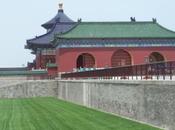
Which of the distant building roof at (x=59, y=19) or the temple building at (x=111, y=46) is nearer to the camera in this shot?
the temple building at (x=111, y=46)

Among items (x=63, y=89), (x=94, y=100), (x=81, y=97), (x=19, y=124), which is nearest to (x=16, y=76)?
(x=63, y=89)

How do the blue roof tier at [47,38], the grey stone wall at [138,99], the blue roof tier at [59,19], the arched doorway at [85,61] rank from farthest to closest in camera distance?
the blue roof tier at [59,19]
the blue roof tier at [47,38]
the arched doorway at [85,61]
the grey stone wall at [138,99]

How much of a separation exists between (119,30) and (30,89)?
11.2 m

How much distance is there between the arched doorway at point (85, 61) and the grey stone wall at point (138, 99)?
21.8m

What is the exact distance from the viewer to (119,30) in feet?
181

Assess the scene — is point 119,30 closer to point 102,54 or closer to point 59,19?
point 102,54

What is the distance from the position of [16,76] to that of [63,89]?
14405mm

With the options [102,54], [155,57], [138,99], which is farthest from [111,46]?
[138,99]

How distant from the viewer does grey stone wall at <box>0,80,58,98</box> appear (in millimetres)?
54562

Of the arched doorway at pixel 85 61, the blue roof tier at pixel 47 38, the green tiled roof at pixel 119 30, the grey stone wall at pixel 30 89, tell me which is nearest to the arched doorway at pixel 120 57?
the green tiled roof at pixel 119 30

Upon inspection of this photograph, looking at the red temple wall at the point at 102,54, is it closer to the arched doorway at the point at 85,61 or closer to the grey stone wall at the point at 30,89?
the arched doorway at the point at 85,61

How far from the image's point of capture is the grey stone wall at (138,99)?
16.8 m

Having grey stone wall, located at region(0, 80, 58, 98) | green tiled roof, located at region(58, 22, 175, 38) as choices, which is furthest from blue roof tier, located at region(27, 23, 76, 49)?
grey stone wall, located at region(0, 80, 58, 98)

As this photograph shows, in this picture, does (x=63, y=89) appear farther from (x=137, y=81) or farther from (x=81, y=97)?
(x=137, y=81)
